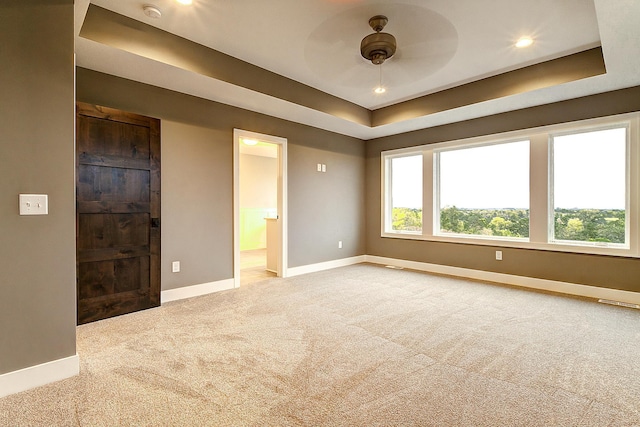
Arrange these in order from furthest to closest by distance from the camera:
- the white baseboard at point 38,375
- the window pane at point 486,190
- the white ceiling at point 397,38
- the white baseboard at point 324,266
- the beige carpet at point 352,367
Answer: the white baseboard at point 324,266, the window pane at point 486,190, the white ceiling at point 397,38, the white baseboard at point 38,375, the beige carpet at point 352,367

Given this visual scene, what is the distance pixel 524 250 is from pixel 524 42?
273 centimetres

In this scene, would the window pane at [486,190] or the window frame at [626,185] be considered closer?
the window frame at [626,185]

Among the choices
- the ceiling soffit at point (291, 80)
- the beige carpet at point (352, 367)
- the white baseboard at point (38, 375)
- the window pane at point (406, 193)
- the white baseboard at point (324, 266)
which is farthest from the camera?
the window pane at point (406, 193)

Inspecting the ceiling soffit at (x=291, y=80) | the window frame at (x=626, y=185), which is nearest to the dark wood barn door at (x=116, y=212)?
the ceiling soffit at (x=291, y=80)

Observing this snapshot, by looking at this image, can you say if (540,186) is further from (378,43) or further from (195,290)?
(195,290)

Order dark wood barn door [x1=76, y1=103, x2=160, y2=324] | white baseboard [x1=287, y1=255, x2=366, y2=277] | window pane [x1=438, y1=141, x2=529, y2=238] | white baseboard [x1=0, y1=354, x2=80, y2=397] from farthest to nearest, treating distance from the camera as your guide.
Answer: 1. white baseboard [x1=287, y1=255, x2=366, y2=277]
2. window pane [x1=438, y1=141, x2=529, y2=238]
3. dark wood barn door [x1=76, y1=103, x2=160, y2=324]
4. white baseboard [x1=0, y1=354, x2=80, y2=397]

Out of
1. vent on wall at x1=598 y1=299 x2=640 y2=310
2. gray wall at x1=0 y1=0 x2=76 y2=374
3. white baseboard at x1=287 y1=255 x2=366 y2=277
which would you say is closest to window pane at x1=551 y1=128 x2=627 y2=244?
vent on wall at x1=598 y1=299 x2=640 y2=310

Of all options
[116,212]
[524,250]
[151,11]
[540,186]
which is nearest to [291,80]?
[151,11]

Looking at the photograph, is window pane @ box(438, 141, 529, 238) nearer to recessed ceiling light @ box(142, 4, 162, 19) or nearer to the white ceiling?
the white ceiling

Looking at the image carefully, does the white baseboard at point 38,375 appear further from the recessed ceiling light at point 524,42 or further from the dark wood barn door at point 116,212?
the recessed ceiling light at point 524,42

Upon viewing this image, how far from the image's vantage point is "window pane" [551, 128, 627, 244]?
145 inches

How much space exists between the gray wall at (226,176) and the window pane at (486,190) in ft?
5.72

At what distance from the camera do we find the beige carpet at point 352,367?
5.27 ft

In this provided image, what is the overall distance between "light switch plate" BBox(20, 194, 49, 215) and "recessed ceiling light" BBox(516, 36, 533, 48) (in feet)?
13.9
